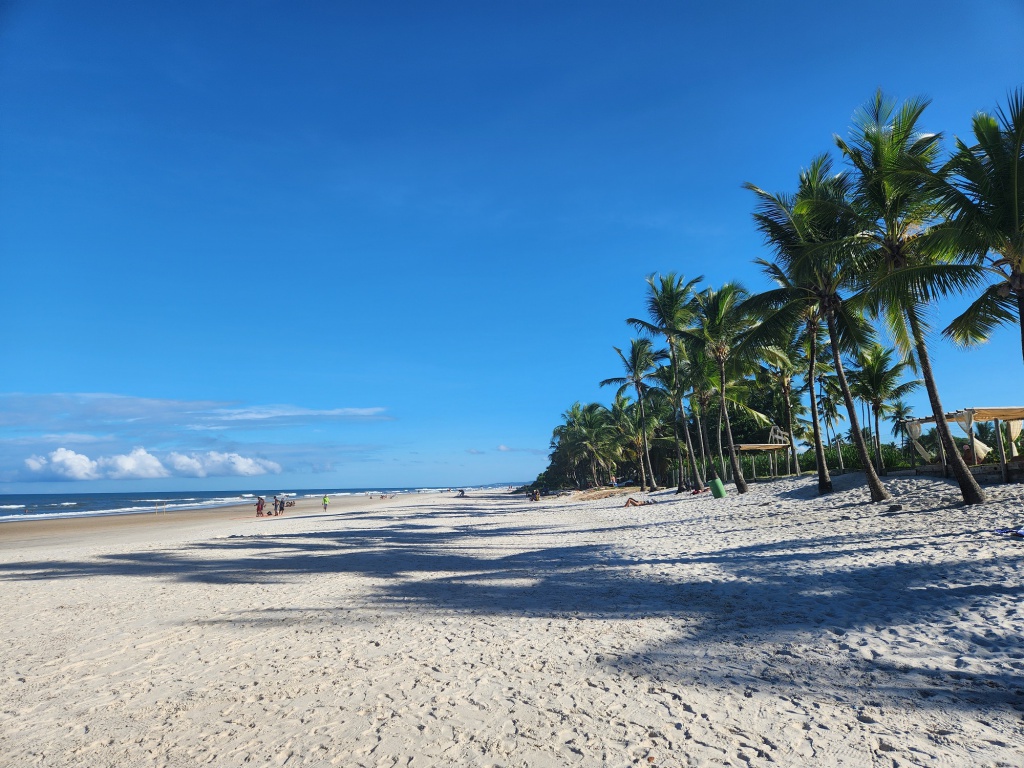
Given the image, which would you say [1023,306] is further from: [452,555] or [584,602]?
[452,555]

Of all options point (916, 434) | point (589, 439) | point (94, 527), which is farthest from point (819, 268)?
point (589, 439)

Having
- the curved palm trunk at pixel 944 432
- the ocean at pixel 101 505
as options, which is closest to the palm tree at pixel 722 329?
the curved palm trunk at pixel 944 432

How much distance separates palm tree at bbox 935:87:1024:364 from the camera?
8.83 m

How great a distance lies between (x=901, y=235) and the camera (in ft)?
38.9

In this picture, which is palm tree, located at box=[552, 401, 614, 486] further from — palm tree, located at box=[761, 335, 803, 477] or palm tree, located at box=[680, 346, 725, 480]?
palm tree, located at box=[761, 335, 803, 477]

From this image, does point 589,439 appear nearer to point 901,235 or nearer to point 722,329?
point 722,329

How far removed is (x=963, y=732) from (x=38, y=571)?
15187mm

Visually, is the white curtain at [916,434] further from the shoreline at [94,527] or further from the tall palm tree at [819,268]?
the shoreline at [94,527]

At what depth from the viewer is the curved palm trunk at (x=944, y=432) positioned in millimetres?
10898

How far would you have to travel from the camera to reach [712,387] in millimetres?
29547

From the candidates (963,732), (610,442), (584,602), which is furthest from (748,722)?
(610,442)

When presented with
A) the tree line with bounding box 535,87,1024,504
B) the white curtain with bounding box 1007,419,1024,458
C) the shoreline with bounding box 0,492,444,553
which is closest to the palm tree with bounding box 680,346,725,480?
the tree line with bounding box 535,87,1024,504

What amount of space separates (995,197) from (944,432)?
14.6 feet

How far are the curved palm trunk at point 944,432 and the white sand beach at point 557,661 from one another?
0.49 meters
